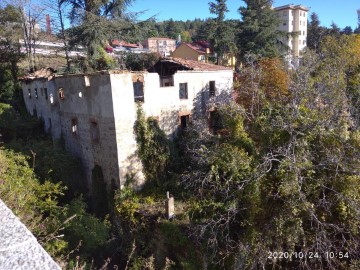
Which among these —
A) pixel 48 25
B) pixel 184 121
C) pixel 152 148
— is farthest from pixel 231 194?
pixel 48 25

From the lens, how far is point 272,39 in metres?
29.8

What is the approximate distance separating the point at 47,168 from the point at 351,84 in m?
20.3

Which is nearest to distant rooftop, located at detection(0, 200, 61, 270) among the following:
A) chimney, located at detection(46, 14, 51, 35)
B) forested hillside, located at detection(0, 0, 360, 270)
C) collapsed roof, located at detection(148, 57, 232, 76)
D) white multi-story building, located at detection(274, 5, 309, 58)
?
forested hillside, located at detection(0, 0, 360, 270)

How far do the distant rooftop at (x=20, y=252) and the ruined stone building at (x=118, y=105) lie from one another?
11777 mm

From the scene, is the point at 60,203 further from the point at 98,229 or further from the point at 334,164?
the point at 334,164

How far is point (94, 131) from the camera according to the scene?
15.7 meters

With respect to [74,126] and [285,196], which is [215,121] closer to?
[74,126]

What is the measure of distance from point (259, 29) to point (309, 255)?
26.1 meters

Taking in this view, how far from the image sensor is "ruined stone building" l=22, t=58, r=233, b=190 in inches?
552

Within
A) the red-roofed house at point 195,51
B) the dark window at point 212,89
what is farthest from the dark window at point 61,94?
the red-roofed house at point 195,51

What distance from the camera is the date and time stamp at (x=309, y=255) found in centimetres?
805

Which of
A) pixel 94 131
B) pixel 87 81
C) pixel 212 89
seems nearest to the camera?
pixel 87 81

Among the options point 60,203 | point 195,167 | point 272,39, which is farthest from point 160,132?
point 272,39

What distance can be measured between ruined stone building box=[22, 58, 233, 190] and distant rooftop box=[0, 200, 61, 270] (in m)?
11.8
